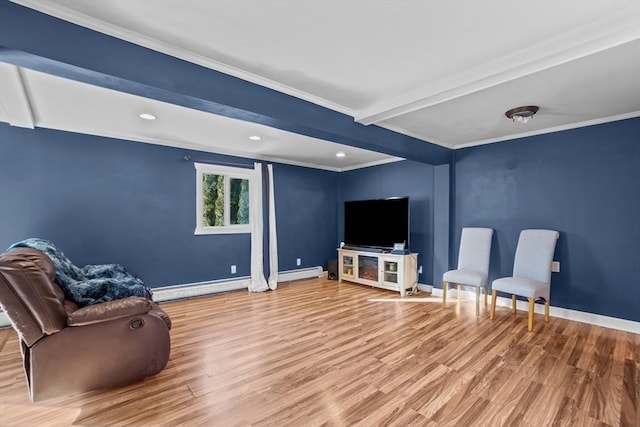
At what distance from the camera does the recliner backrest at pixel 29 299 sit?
5.86ft

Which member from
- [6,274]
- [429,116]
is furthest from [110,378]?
[429,116]

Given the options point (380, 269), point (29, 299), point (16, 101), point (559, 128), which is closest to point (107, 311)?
point (29, 299)

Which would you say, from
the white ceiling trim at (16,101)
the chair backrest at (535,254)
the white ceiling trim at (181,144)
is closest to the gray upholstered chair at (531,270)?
the chair backrest at (535,254)

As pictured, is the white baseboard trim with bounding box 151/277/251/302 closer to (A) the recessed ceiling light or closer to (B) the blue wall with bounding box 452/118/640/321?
(A) the recessed ceiling light

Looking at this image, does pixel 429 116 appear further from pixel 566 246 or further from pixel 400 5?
pixel 566 246

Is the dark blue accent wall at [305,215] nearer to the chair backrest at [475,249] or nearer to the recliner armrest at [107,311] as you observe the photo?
the chair backrest at [475,249]

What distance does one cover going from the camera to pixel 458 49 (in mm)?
2031

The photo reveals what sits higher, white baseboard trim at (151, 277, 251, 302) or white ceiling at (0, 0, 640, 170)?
white ceiling at (0, 0, 640, 170)

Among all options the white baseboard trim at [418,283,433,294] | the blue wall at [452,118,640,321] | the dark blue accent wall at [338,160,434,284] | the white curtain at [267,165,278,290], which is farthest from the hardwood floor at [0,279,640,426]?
the white curtain at [267,165,278,290]

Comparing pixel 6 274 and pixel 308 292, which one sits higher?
pixel 6 274

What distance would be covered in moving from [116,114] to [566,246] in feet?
17.5

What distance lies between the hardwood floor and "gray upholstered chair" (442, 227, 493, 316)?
43 centimetres

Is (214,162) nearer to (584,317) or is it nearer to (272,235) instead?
(272,235)

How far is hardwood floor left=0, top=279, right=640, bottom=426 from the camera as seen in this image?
5.94ft
